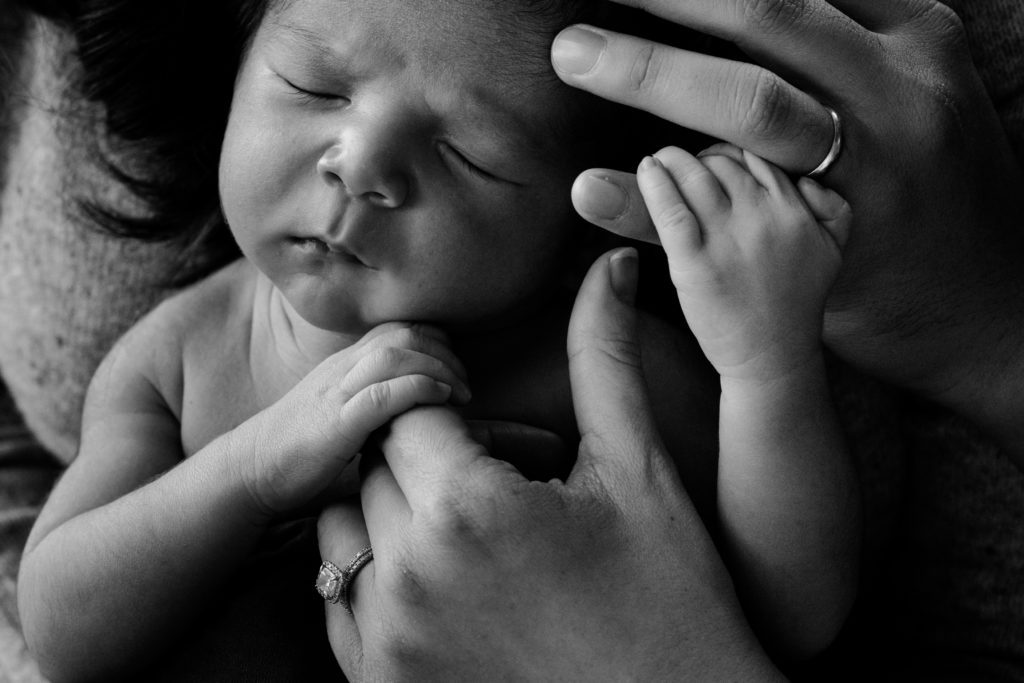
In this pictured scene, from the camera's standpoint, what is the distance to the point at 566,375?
1258 millimetres

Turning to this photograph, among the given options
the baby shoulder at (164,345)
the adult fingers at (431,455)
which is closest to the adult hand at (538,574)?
the adult fingers at (431,455)

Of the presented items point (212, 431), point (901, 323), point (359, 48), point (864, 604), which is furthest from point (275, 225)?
point (864, 604)

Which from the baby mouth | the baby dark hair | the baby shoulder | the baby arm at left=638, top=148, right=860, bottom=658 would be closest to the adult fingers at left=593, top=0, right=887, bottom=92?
the baby arm at left=638, top=148, right=860, bottom=658

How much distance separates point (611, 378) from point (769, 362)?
0.18 meters

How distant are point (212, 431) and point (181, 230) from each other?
1.25 feet

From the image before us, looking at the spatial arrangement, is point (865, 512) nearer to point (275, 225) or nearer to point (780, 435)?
point (780, 435)

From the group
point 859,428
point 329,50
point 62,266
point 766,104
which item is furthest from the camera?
point 62,266

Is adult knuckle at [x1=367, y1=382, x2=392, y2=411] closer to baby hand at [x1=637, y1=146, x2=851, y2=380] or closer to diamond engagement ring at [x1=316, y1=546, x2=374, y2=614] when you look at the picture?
diamond engagement ring at [x1=316, y1=546, x2=374, y2=614]

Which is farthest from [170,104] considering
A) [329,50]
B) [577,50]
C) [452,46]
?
[577,50]

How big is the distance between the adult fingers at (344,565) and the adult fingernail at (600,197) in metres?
0.44

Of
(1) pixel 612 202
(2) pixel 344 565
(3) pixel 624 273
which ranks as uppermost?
(1) pixel 612 202

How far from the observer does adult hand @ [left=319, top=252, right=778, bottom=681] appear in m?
0.93

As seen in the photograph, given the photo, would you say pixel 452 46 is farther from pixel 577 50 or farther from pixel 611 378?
pixel 611 378

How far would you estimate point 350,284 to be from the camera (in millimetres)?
1063
